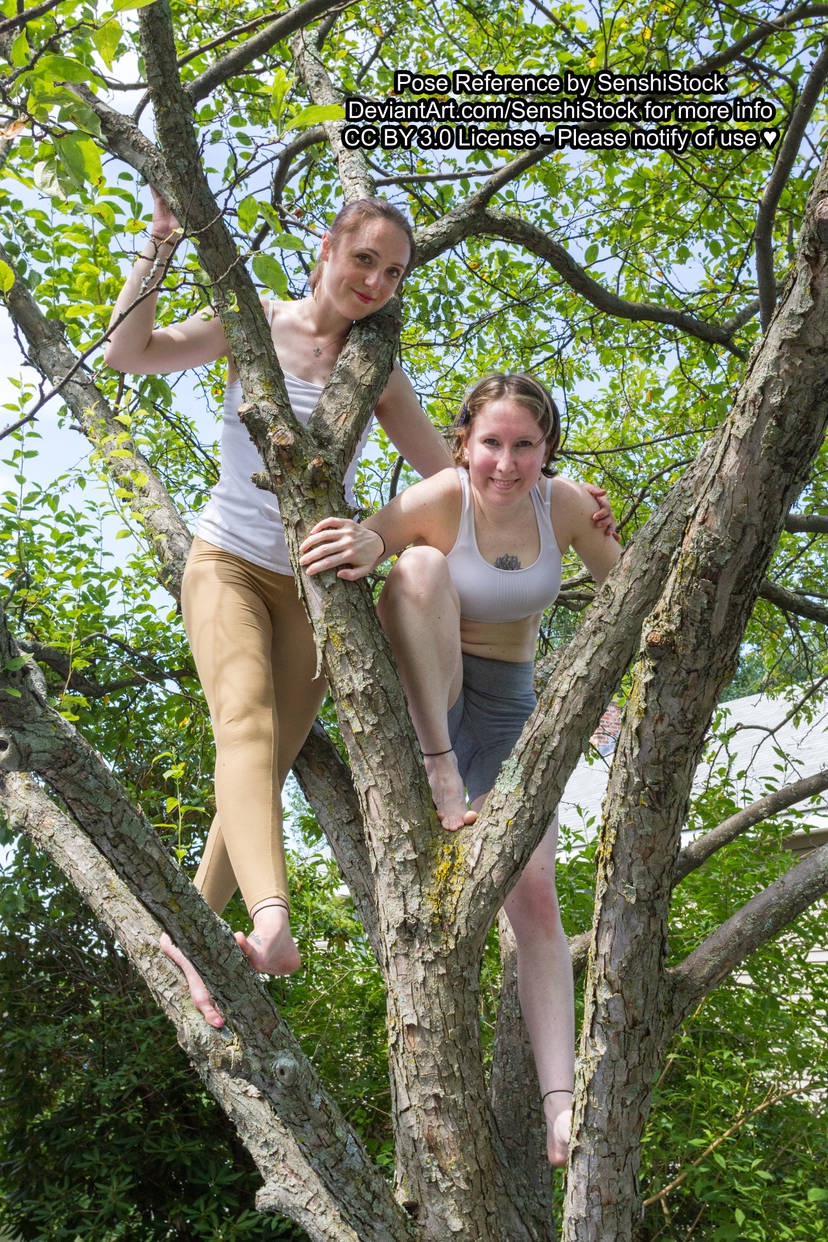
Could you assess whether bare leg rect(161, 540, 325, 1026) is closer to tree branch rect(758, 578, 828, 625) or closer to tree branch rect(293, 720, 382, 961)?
tree branch rect(293, 720, 382, 961)

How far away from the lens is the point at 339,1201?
1.71 metres

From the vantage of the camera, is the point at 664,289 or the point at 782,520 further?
the point at 664,289

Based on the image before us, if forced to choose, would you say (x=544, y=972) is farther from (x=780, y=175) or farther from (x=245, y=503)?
(x=780, y=175)

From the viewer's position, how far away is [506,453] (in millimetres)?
2121

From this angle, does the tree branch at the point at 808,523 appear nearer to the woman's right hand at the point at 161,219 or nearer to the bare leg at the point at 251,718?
the bare leg at the point at 251,718

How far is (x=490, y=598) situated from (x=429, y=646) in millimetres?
221

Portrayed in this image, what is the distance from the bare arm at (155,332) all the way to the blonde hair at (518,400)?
571 millimetres

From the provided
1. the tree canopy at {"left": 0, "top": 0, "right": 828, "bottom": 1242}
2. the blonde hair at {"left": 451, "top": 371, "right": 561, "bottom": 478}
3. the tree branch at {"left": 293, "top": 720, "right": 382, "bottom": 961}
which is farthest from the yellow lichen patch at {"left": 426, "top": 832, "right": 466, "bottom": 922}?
the blonde hair at {"left": 451, "top": 371, "right": 561, "bottom": 478}

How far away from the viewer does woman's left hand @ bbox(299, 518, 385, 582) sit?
1.94 metres

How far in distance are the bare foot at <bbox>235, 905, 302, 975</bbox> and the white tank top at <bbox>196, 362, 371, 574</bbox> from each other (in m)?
0.73

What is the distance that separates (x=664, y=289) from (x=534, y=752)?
4697mm

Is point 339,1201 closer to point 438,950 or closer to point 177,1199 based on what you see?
point 438,950

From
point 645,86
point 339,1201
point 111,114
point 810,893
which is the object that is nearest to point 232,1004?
point 339,1201

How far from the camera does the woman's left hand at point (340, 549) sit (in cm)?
194
